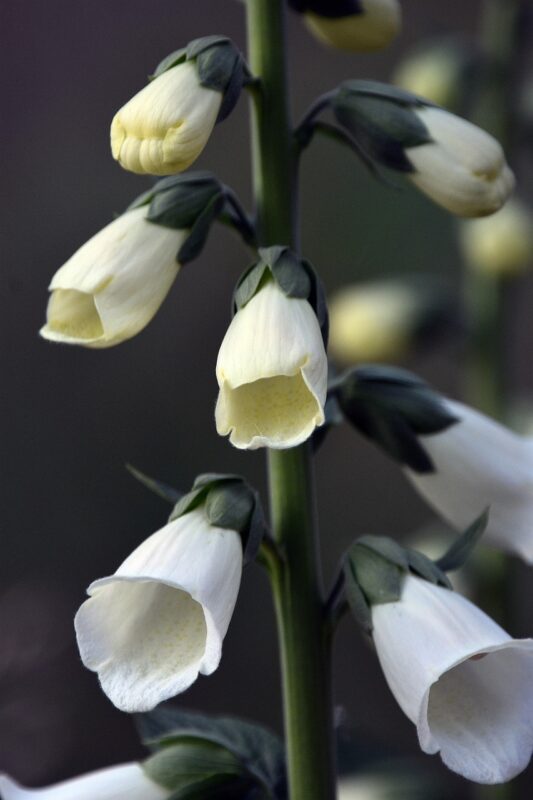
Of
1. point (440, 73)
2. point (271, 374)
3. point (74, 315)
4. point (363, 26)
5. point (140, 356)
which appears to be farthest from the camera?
point (140, 356)

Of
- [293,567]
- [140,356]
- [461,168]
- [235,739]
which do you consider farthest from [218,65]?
[140,356]

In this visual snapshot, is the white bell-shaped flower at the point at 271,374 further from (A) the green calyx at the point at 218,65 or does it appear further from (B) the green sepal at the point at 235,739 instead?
(B) the green sepal at the point at 235,739

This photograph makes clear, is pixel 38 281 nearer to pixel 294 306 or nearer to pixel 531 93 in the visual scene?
pixel 531 93

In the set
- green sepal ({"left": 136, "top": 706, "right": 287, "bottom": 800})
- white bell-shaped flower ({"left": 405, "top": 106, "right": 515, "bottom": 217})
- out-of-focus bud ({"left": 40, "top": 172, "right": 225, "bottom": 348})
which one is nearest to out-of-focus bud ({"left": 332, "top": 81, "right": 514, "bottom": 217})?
white bell-shaped flower ({"left": 405, "top": 106, "right": 515, "bottom": 217})

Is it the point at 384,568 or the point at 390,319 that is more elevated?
the point at 384,568

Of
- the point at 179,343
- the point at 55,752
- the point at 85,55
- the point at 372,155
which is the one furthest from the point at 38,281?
the point at 372,155

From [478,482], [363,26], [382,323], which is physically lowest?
[382,323]

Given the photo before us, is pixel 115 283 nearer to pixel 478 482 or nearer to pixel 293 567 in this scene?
pixel 293 567
